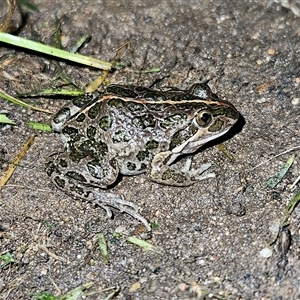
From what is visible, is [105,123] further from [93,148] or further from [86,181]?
[86,181]

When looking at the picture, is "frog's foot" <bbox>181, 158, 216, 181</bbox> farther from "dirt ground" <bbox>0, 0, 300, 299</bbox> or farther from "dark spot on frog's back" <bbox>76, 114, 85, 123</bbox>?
"dark spot on frog's back" <bbox>76, 114, 85, 123</bbox>

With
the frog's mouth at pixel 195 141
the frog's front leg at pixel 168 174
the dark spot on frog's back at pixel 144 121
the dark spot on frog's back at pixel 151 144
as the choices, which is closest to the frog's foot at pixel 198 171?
the frog's front leg at pixel 168 174

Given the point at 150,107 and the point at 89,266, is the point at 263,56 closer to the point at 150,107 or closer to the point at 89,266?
the point at 150,107

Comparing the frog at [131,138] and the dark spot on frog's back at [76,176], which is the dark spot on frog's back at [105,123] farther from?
the dark spot on frog's back at [76,176]

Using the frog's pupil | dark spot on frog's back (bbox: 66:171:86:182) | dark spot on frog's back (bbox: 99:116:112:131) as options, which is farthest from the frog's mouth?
dark spot on frog's back (bbox: 66:171:86:182)

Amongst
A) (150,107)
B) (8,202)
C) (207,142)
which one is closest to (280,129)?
(207,142)

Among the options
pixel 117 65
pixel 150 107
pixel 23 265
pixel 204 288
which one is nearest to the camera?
pixel 204 288
